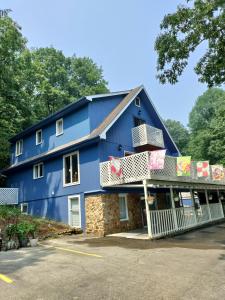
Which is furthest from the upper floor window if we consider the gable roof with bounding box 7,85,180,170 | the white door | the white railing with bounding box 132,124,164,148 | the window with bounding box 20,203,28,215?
the white railing with bounding box 132,124,164,148

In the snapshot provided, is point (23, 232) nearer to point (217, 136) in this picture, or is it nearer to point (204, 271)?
point (204, 271)

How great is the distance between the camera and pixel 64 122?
65.2 feet

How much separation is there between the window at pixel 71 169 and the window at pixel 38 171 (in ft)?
10.4

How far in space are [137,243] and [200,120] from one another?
161ft

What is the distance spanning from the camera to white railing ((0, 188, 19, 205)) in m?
21.9

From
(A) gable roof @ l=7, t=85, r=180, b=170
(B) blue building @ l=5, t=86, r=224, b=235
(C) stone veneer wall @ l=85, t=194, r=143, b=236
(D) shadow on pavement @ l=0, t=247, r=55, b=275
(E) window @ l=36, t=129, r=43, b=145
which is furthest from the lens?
(E) window @ l=36, t=129, r=43, b=145

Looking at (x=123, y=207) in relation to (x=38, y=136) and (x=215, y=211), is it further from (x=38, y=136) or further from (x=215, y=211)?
(x=38, y=136)

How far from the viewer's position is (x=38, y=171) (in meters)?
21.5

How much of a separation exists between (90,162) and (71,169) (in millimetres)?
2162

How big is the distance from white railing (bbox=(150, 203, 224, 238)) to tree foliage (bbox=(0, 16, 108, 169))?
16.2m

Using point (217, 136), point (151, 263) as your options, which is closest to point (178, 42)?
point (151, 263)

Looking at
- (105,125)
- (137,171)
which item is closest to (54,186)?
(105,125)

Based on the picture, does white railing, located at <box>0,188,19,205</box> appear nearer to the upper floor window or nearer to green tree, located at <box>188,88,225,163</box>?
the upper floor window

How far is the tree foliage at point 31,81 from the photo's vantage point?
24.7m
